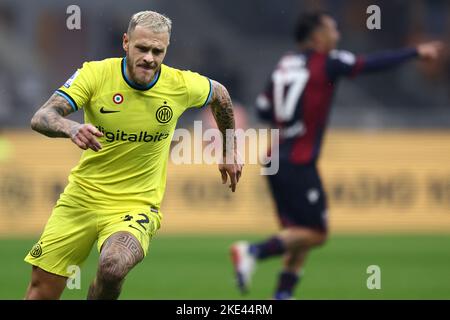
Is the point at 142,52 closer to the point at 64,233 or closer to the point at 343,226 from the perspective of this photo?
the point at 64,233

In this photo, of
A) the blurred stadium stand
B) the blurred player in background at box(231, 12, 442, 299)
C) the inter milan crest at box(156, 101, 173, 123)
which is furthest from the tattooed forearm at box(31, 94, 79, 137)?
the blurred stadium stand

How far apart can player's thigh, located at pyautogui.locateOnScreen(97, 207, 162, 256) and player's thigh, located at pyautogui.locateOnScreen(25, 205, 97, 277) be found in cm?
11

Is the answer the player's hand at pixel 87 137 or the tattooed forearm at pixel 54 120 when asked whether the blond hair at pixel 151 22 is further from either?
the player's hand at pixel 87 137

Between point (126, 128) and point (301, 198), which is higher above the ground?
point (126, 128)

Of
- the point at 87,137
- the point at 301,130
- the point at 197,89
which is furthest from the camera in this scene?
the point at 301,130

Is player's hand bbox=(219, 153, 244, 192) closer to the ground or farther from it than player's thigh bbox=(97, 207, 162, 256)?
farther from it

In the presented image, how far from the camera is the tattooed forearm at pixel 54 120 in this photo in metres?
6.22

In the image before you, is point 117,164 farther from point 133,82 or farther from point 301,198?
point 301,198

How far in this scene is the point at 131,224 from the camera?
6898 mm

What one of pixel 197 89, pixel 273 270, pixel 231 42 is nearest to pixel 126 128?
pixel 197 89

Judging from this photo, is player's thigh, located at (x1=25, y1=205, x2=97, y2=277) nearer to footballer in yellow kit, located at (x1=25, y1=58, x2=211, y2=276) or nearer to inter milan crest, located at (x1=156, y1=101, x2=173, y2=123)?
footballer in yellow kit, located at (x1=25, y1=58, x2=211, y2=276)

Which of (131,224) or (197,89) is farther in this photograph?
(197,89)

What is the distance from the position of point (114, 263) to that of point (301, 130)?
478 cm

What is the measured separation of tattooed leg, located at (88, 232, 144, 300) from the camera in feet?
21.4
